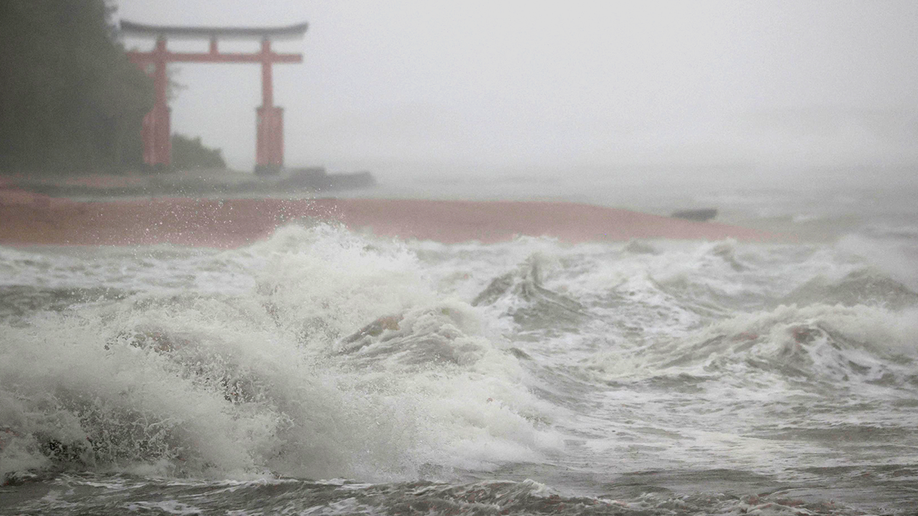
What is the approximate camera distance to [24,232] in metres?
6.20

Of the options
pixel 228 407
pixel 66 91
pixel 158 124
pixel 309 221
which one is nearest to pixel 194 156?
pixel 158 124

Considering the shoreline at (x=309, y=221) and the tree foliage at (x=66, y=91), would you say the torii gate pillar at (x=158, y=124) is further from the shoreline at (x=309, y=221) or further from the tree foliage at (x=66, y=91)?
the shoreline at (x=309, y=221)

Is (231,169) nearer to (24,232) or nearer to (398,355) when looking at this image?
(24,232)

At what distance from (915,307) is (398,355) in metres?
3.17

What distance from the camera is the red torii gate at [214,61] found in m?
6.70

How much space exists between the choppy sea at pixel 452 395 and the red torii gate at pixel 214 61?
132 cm

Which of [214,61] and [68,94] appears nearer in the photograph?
[68,94]

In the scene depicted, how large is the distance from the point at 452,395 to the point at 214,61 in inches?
212

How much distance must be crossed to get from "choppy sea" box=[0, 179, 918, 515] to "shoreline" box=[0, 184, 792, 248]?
65cm

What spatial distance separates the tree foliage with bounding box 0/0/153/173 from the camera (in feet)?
21.3

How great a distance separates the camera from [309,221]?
260 inches

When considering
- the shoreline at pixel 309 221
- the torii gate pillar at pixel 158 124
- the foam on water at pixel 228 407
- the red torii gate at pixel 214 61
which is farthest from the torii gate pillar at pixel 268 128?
the foam on water at pixel 228 407

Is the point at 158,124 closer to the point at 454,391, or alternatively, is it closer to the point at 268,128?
the point at 268,128

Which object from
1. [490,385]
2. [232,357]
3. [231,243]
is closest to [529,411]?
[490,385]
